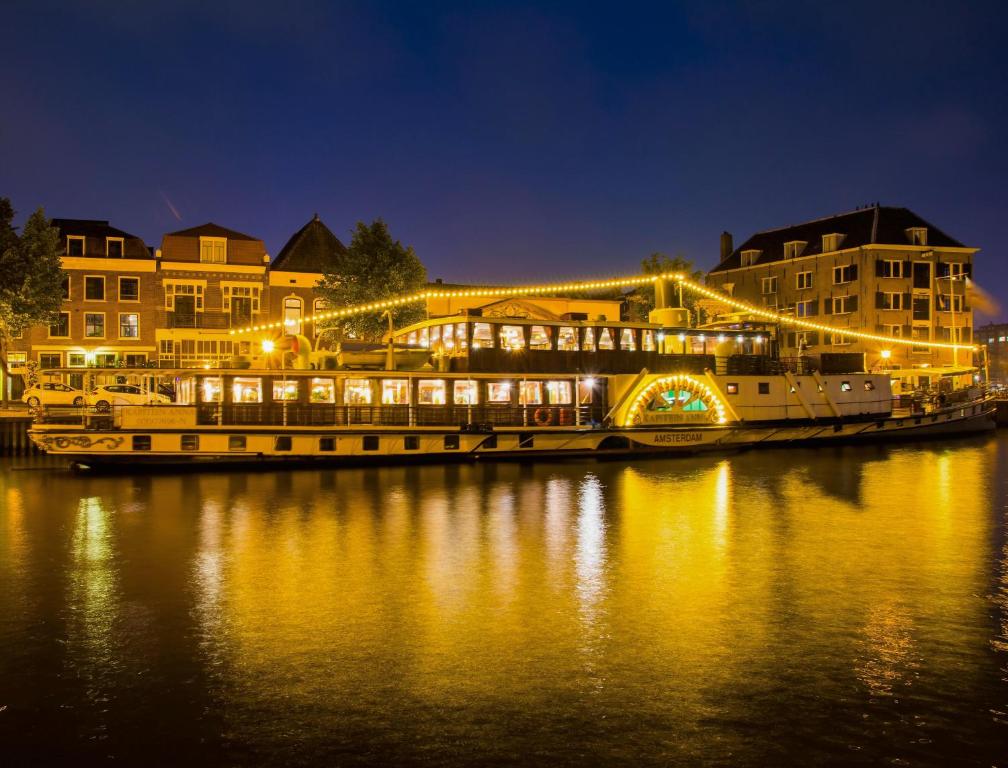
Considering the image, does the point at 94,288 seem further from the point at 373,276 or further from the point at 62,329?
the point at 373,276

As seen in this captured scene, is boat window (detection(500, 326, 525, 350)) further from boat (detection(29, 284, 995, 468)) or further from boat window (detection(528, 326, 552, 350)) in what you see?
boat window (detection(528, 326, 552, 350))

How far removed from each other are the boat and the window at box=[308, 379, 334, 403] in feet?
0.22

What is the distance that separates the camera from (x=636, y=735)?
8094 mm

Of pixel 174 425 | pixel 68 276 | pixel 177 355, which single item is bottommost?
pixel 174 425

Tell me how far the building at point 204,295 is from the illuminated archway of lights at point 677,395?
3284cm

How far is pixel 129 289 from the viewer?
57.0 metres

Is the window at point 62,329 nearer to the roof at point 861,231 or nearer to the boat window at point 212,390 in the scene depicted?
the boat window at point 212,390

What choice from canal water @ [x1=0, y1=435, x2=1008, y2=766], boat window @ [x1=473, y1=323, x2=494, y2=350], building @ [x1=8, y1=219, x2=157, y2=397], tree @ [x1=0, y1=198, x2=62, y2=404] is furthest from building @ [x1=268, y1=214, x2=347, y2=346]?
canal water @ [x1=0, y1=435, x2=1008, y2=766]

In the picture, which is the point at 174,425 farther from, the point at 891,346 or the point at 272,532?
the point at 891,346

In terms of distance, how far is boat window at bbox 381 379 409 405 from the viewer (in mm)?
33625

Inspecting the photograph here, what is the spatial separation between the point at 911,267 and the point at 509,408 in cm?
5084

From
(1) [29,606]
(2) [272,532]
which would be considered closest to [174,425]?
(2) [272,532]

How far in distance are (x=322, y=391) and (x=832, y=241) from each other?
55273mm

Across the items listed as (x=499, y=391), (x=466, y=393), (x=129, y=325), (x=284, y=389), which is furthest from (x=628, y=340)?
(x=129, y=325)
